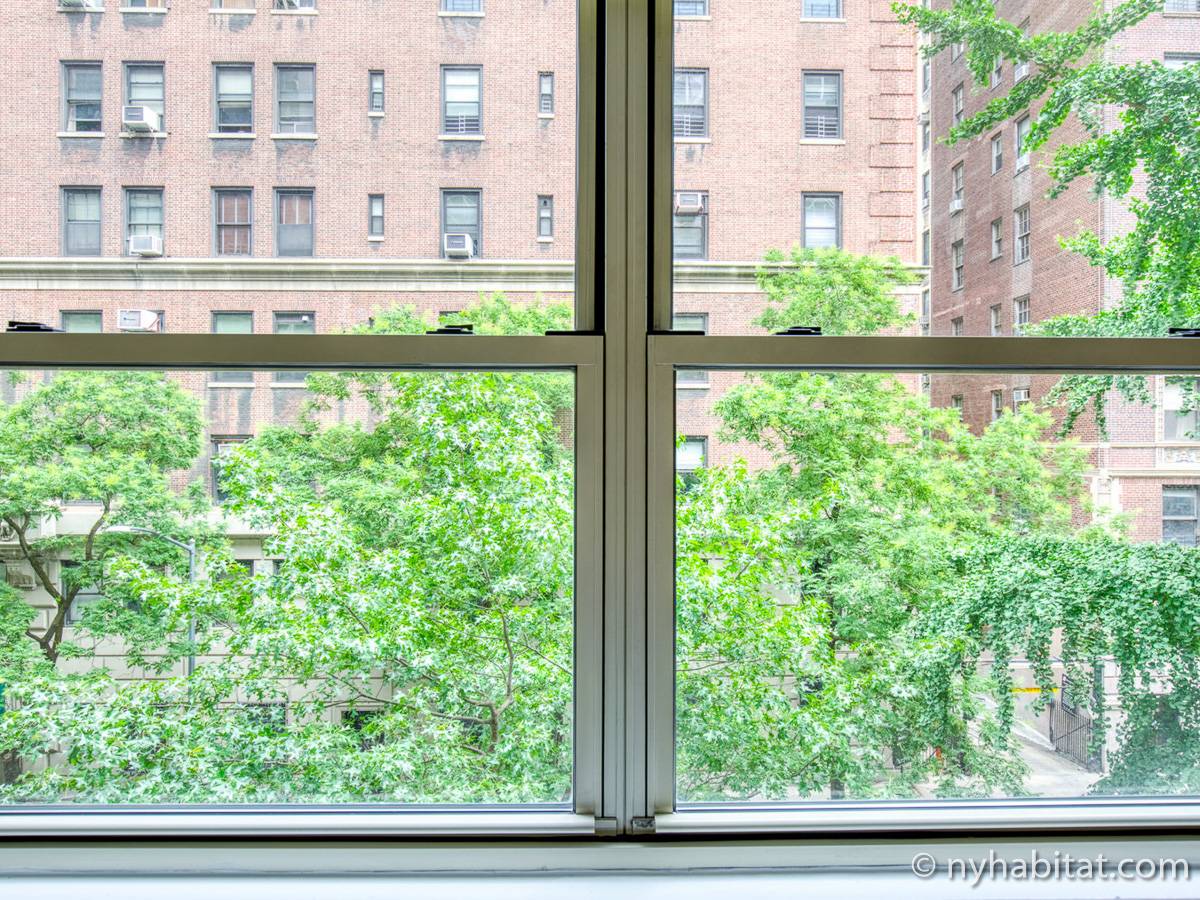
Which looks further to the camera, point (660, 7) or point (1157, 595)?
point (1157, 595)

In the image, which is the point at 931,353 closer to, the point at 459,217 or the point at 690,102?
the point at 690,102

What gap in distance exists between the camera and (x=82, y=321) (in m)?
1.20

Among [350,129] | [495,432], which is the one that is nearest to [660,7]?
[350,129]

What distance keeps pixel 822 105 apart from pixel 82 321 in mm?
1171

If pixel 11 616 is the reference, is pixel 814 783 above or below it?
below

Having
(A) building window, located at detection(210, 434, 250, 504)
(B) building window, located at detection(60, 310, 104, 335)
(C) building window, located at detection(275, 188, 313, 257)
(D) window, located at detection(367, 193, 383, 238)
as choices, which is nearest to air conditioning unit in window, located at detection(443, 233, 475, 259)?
(D) window, located at detection(367, 193, 383, 238)

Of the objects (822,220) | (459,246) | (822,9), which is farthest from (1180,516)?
(459,246)

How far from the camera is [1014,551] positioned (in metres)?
1.31

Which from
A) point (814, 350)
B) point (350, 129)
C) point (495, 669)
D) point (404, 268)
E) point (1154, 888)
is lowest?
point (1154, 888)

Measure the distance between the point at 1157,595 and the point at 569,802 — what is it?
1.02 m

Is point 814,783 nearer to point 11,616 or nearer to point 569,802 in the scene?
point 569,802

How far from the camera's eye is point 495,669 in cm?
128

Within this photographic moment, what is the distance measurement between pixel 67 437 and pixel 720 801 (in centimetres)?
117

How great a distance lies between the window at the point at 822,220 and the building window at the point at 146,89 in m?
1.00
